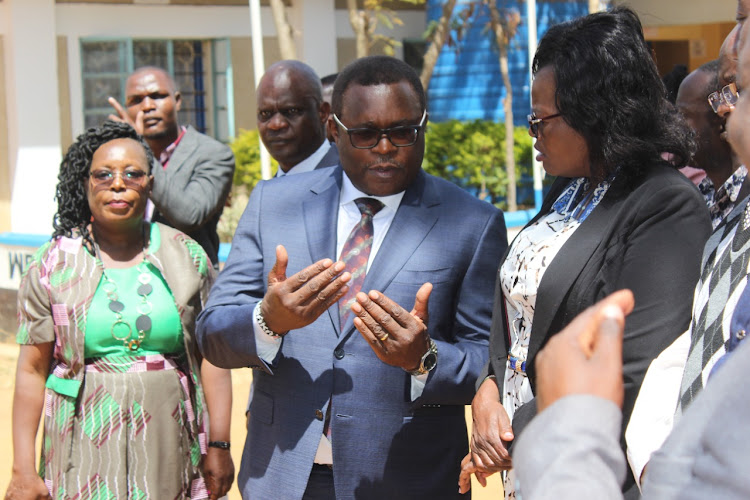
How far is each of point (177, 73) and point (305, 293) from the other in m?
11.4

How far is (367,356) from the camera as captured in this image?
300cm

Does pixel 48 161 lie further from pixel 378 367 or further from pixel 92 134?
pixel 378 367

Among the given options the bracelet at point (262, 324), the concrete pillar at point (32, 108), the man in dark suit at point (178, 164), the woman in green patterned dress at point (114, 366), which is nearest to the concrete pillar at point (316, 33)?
the concrete pillar at point (32, 108)

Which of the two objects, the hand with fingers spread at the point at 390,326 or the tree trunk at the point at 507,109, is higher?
the tree trunk at the point at 507,109

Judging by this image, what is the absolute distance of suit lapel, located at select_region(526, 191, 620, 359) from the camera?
249cm

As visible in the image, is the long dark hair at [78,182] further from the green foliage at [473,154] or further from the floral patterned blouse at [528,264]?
the green foliage at [473,154]

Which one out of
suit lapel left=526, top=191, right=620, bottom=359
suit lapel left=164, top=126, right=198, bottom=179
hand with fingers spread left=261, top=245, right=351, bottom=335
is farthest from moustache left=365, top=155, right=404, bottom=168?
suit lapel left=164, top=126, right=198, bottom=179

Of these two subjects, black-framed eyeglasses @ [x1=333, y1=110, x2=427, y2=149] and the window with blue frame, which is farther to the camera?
the window with blue frame

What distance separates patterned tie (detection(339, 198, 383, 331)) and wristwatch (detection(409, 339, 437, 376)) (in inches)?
13.3

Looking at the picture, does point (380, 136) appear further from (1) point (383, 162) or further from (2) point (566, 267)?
(2) point (566, 267)

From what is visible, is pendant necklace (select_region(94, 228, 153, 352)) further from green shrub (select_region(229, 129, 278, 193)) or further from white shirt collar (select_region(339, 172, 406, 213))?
green shrub (select_region(229, 129, 278, 193))

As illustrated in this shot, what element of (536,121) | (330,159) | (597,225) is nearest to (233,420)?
(330,159)

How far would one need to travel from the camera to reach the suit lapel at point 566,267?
8.18 ft

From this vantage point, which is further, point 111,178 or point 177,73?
point 177,73
